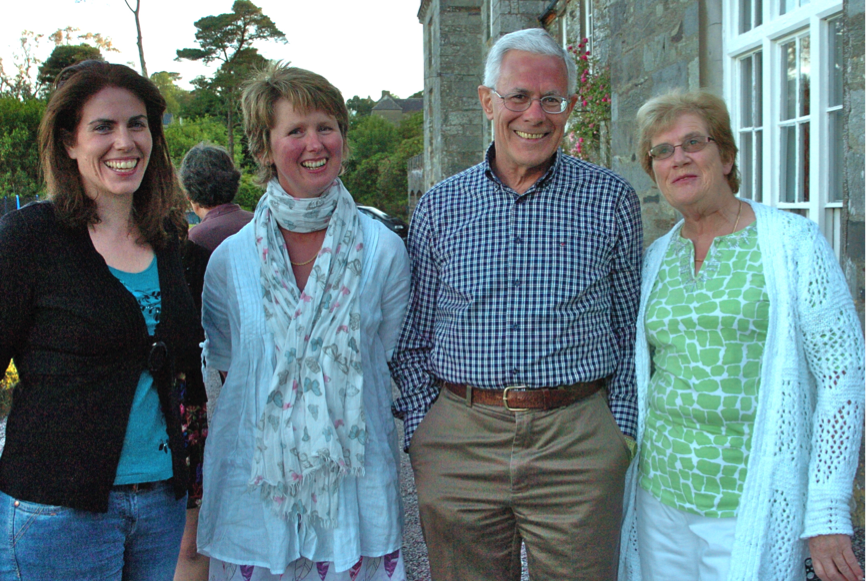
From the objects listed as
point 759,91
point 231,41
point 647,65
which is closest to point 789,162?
point 759,91

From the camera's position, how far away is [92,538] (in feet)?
5.51

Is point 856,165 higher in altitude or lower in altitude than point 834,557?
higher

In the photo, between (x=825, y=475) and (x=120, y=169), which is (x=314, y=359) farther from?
(x=825, y=475)

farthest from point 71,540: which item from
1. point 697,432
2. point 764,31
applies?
point 764,31

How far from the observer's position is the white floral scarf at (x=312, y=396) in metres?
2.02

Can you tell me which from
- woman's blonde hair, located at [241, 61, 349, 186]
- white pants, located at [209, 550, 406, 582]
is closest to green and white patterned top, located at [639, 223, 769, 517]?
white pants, located at [209, 550, 406, 582]

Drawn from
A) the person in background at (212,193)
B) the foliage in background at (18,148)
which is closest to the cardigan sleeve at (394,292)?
the person in background at (212,193)

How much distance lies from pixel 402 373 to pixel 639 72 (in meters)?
4.43

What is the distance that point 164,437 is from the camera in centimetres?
184

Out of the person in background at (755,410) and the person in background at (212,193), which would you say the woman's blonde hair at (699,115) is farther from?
the person in background at (212,193)

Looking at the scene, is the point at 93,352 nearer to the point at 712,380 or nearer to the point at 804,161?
the point at 712,380

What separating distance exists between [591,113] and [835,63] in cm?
444

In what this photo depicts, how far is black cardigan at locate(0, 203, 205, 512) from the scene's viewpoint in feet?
5.40

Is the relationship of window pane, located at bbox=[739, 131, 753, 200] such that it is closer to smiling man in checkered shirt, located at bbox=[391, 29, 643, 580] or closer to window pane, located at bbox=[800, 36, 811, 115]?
window pane, located at bbox=[800, 36, 811, 115]
